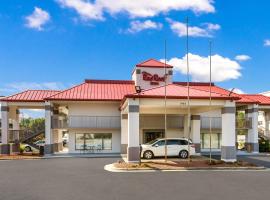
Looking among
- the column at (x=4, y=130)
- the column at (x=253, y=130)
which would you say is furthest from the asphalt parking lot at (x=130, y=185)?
the column at (x=253, y=130)

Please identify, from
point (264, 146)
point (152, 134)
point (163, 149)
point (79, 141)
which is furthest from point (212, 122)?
point (79, 141)

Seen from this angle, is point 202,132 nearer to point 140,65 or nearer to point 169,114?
point 169,114

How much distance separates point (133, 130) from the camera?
73.2 feet

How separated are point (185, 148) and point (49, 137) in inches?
518

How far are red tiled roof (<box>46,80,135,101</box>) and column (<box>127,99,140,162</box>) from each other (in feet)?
32.7

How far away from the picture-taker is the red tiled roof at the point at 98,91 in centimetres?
3175

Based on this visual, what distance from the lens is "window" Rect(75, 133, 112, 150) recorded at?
33.1m

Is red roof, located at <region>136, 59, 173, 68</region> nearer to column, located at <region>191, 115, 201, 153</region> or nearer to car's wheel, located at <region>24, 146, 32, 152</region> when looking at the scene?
column, located at <region>191, 115, 201, 153</region>

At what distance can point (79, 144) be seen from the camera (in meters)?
33.2

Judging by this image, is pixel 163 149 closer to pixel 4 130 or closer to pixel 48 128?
pixel 48 128

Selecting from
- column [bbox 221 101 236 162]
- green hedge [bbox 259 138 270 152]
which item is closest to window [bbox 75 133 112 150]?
column [bbox 221 101 236 162]

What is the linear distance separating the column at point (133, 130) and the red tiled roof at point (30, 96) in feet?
45.0

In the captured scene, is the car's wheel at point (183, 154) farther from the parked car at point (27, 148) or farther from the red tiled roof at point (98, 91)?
the parked car at point (27, 148)

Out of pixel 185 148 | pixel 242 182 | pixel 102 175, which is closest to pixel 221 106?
pixel 185 148
